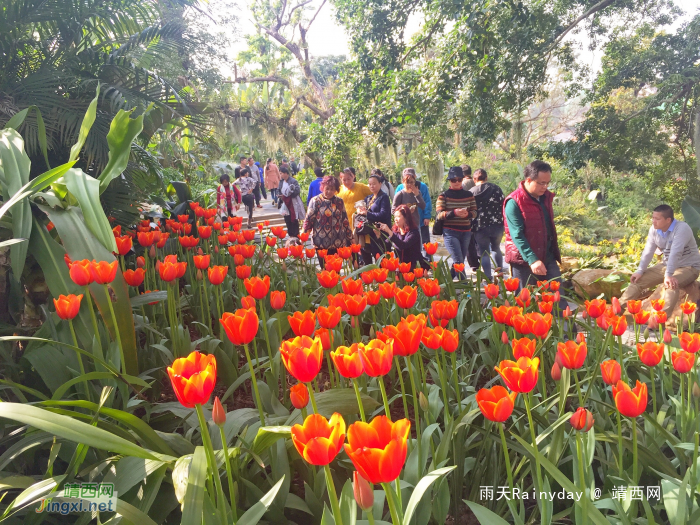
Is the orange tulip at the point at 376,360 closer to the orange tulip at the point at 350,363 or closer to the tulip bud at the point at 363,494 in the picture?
the orange tulip at the point at 350,363

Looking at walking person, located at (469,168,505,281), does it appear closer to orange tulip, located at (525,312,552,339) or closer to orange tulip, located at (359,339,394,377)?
orange tulip, located at (525,312,552,339)

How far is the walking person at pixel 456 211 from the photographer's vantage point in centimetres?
471

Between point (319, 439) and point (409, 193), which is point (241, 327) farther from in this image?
point (409, 193)

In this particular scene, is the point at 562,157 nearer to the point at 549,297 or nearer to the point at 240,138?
the point at 549,297

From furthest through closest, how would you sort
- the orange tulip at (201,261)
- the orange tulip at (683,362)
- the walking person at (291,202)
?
the walking person at (291,202) < the orange tulip at (201,261) < the orange tulip at (683,362)

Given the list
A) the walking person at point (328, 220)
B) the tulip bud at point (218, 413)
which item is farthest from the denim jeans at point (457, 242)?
the tulip bud at point (218, 413)

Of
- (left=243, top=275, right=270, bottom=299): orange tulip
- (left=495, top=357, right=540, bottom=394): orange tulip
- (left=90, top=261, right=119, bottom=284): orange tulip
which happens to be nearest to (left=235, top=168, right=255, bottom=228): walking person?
(left=243, top=275, right=270, bottom=299): orange tulip

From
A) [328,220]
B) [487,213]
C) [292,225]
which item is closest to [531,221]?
[328,220]

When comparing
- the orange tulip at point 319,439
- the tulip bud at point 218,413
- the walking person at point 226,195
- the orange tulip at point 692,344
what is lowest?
the orange tulip at point 692,344

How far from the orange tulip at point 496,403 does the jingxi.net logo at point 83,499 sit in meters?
0.70

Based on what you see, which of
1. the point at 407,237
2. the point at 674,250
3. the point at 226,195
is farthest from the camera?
the point at 226,195

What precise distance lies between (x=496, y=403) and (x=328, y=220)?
3423mm

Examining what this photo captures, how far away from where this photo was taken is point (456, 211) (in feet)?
15.3

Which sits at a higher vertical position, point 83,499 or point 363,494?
point 363,494
